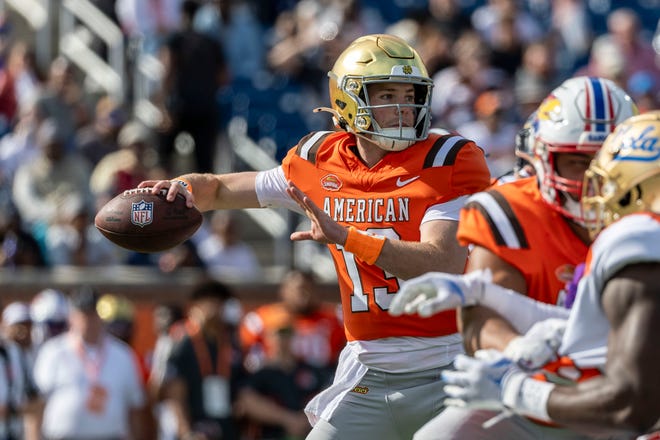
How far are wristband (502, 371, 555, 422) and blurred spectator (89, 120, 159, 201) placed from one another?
6.76m

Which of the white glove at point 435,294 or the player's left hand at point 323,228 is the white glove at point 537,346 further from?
the player's left hand at point 323,228

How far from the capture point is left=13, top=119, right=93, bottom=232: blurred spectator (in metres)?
10.5

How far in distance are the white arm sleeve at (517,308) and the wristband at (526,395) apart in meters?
0.25

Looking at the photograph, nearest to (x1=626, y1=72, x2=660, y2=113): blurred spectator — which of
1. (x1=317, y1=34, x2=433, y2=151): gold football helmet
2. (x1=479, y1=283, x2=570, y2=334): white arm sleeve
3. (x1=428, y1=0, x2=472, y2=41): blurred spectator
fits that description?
(x1=428, y1=0, x2=472, y2=41): blurred spectator

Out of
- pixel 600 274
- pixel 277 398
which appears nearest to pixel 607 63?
pixel 277 398

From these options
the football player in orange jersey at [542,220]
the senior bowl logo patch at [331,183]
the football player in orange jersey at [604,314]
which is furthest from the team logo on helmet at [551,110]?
the senior bowl logo patch at [331,183]

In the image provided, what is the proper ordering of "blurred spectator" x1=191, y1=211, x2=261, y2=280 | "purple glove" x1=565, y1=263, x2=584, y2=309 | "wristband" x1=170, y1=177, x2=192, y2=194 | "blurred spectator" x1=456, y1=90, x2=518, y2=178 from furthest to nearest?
"blurred spectator" x1=456, y1=90, x2=518, y2=178 → "blurred spectator" x1=191, y1=211, x2=261, y2=280 → "wristband" x1=170, y1=177, x2=192, y2=194 → "purple glove" x1=565, y1=263, x2=584, y2=309

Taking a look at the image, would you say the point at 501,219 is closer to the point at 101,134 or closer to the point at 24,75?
the point at 101,134

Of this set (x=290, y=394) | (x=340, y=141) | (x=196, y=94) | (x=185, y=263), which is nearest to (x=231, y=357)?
(x=290, y=394)

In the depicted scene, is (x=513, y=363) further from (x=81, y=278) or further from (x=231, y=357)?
(x=81, y=278)

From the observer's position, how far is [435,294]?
3783 mm

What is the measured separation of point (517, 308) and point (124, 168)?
690 cm

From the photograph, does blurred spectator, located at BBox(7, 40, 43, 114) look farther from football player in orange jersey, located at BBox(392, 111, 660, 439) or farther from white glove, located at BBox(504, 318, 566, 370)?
white glove, located at BBox(504, 318, 566, 370)

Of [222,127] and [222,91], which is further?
[222,91]
